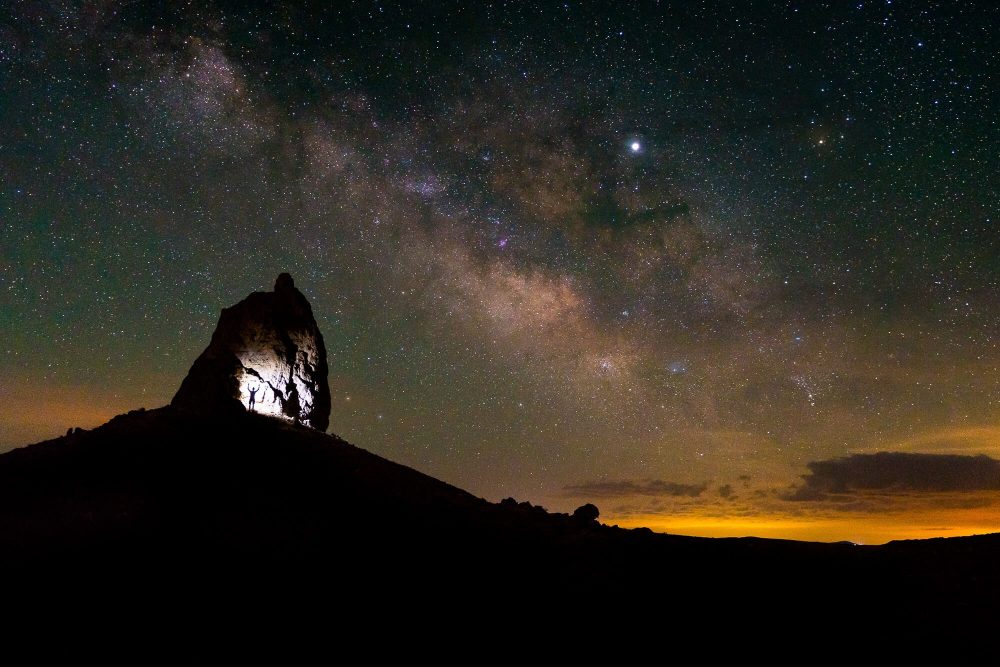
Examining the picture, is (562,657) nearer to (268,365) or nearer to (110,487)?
(110,487)

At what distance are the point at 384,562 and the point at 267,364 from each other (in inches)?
721

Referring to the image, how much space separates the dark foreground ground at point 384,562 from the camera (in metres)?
12.8

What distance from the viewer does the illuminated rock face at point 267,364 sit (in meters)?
28.7

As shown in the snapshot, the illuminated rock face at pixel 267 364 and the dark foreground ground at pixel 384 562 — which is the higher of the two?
the illuminated rock face at pixel 267 364

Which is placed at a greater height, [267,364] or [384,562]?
[267,364]

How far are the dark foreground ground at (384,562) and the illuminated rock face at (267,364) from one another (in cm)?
769

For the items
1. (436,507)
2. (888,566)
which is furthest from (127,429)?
(888,566)

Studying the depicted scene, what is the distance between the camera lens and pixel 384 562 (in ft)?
50.1

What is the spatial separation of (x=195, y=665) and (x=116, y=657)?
156 centimetres

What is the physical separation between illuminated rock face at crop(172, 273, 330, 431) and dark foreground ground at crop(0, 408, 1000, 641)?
7693mm

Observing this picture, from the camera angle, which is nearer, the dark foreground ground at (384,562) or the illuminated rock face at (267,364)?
the dark foreground ground at (384,562)

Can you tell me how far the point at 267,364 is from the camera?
99.2 ft

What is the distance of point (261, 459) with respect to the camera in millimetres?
21328

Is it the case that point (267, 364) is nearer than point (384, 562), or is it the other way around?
point (384, 562)
